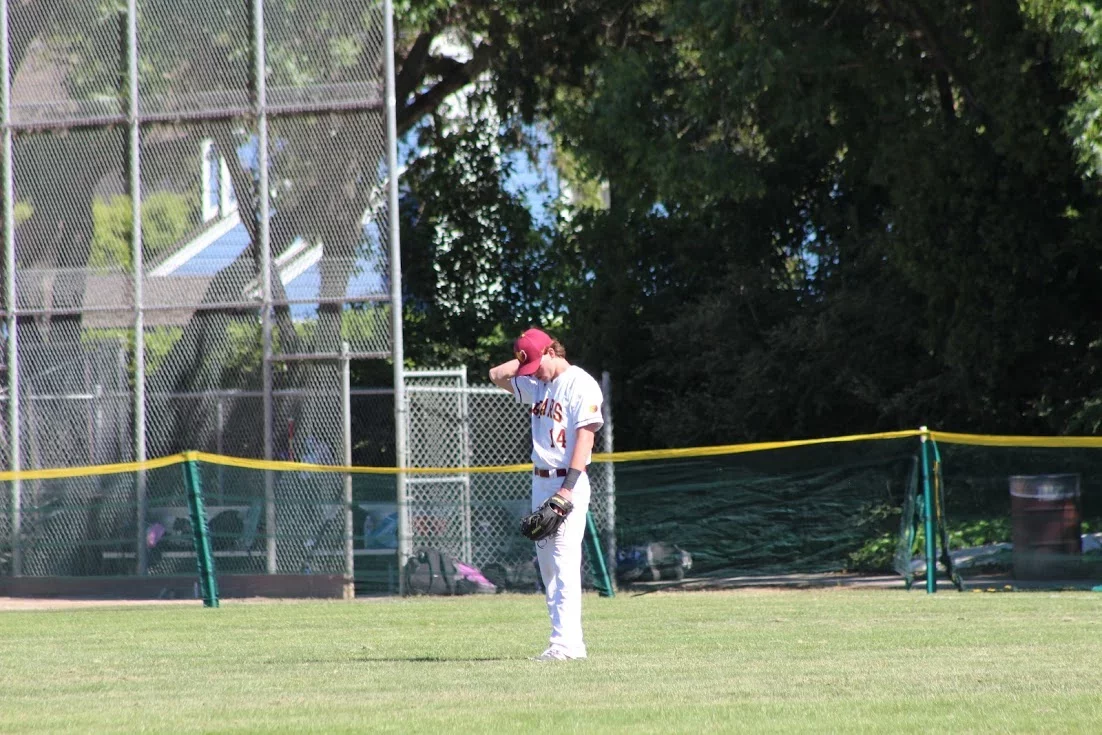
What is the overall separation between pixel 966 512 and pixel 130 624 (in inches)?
300

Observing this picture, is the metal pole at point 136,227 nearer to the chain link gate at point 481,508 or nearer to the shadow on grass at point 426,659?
the chain link gate at point 481,508

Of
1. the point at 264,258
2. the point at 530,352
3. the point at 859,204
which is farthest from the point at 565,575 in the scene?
the point at 859,204

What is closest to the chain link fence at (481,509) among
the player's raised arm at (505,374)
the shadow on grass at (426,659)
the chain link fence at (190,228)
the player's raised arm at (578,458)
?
the chain link fence at (190,228)

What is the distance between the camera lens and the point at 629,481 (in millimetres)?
15688

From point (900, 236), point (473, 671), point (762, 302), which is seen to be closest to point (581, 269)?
point (762, 302)

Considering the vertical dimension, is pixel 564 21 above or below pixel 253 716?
above

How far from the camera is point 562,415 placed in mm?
8750

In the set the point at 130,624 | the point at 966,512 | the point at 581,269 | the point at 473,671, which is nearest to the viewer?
the point at 473,671

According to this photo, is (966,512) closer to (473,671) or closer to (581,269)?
(473,671)

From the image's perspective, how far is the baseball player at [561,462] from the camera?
8.66m

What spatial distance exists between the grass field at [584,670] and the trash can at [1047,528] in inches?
47.1

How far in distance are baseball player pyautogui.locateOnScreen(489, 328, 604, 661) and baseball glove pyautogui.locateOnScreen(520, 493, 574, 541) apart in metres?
0.01

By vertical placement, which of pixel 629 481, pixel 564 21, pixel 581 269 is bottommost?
pixel 629 481

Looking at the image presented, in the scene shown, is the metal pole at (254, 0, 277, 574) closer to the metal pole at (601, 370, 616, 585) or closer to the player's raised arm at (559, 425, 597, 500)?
the metal pole at (601, 370, 616, 585)
